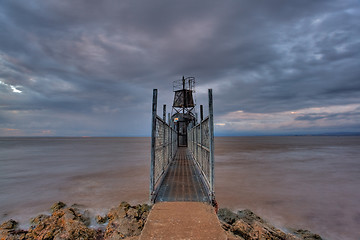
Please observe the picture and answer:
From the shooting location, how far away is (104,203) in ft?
31.6

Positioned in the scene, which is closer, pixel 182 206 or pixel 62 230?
pixel 182 206

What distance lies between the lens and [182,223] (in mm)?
3318

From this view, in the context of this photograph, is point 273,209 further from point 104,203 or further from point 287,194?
point 104,203

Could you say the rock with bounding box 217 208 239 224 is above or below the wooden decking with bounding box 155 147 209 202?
below

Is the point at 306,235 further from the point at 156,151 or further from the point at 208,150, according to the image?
the point at 156,151

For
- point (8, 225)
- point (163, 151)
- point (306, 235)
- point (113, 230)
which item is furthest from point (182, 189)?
point (8, 225)

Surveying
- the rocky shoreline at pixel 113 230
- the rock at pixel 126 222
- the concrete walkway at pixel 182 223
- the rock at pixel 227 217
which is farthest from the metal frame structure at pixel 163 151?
the rock at pixel 227 217

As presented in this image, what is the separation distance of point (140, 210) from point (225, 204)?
16.1ft

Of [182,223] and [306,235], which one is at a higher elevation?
[182,223]

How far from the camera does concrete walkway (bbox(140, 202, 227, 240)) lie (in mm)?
2908

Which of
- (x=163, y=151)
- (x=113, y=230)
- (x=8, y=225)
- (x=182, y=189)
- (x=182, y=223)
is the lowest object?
(x=8, y=225)

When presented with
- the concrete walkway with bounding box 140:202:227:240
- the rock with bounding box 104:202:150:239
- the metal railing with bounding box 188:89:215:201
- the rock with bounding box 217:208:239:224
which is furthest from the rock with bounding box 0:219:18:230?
the rock with bounding box 217:208:239:224

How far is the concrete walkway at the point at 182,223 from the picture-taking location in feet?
9.54

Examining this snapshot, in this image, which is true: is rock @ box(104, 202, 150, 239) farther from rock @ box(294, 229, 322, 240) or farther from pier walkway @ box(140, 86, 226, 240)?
rock @ box(294, 229, 322, 240)
